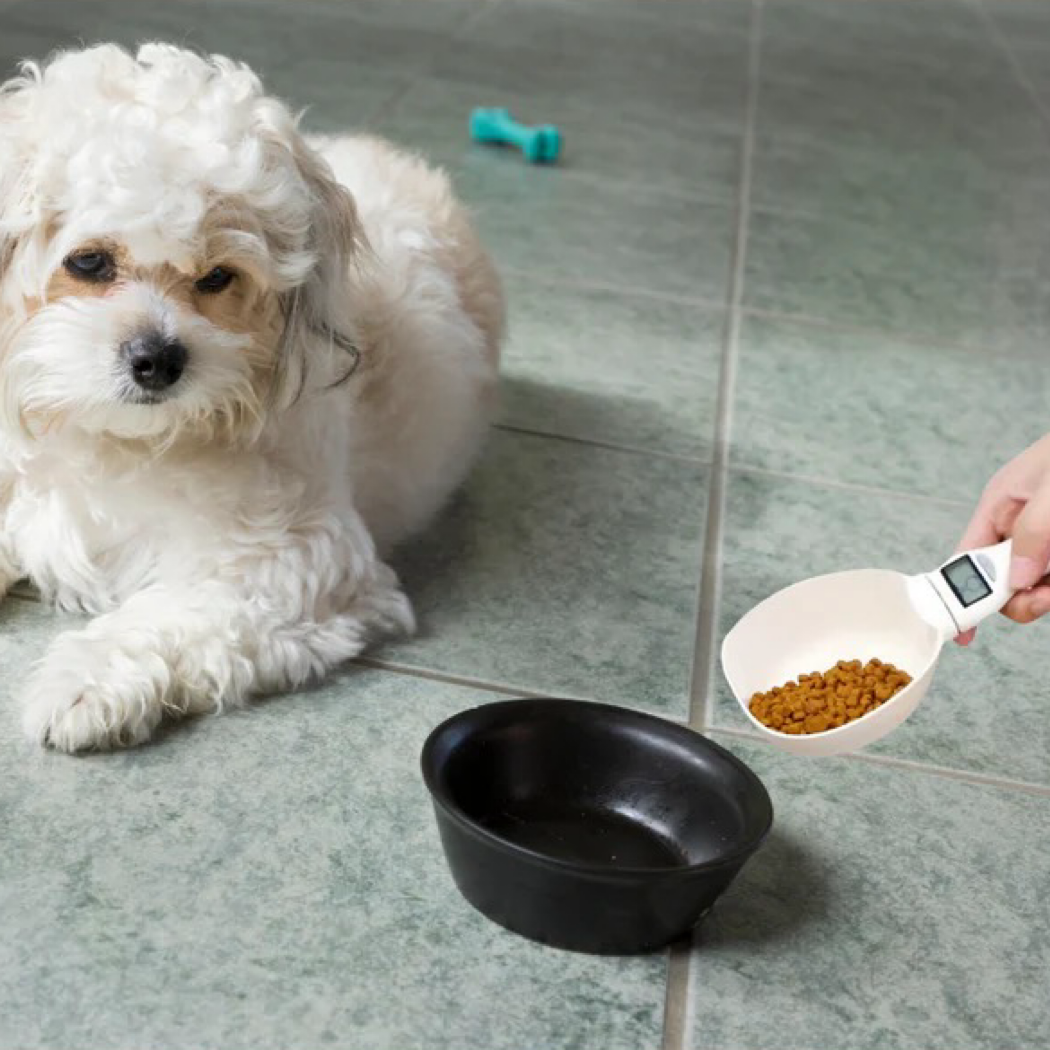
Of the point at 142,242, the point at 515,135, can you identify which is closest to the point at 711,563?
the point at 142,242

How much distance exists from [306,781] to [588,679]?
47 cm

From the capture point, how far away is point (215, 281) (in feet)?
5.95

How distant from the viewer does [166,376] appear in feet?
5.71

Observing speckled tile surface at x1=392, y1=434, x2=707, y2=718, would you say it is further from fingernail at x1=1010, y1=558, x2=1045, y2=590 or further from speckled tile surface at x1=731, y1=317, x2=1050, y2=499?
fingernail at x1=1010, y1=558, x2=1045, y2=590

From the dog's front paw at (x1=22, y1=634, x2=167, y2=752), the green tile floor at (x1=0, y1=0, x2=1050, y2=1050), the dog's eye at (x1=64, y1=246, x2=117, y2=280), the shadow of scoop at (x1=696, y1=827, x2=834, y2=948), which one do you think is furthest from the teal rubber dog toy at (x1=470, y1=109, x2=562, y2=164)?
the shadow of scoop at (x1=696, y1=827, x2=834, y2=948)

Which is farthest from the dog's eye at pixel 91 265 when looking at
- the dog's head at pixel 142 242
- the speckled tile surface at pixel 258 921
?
the speckled tile surface at pixel 258 921

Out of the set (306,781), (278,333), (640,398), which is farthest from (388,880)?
(640,398)

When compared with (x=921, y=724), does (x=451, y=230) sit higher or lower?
higher

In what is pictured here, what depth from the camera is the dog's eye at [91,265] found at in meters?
1.76

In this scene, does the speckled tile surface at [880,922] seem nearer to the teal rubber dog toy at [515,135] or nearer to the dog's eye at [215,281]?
the dog's eye at [215,281]

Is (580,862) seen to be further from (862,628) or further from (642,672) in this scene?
(642,672)

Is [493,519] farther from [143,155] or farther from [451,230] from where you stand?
[143,155]

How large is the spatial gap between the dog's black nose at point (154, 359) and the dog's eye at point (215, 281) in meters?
0.10

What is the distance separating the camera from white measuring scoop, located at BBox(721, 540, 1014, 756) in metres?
1.67
